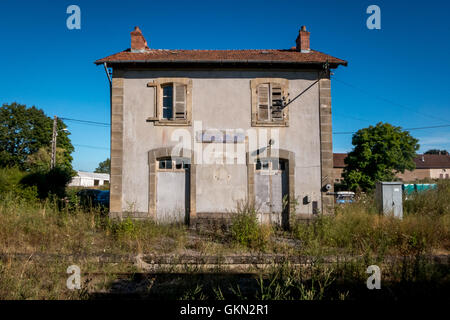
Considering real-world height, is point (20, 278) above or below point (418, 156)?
below

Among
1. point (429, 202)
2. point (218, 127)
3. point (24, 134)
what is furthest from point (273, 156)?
point (24, 134)

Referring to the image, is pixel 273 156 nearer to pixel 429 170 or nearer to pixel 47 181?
pixel 47 181

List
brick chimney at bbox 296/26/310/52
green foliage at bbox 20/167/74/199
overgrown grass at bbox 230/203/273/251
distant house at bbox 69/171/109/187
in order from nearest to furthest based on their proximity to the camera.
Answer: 1. overgrown grass at bbox 230/203/273/251
2. brick chimney at bbox 296/26/310/52
3. green foliage at bbox 20/167/74/199
4. distant house at bbox 69/171/109/187

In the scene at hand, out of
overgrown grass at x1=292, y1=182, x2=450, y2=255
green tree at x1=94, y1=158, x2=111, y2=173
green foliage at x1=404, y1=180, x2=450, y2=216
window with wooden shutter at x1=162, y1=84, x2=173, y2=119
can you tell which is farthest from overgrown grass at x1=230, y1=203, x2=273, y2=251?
green tree at x1=94, y1=158, x2=111, y2=173

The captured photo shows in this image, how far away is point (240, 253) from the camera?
5.82 metres

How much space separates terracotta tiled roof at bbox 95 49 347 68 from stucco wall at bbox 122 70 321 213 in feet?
1.48

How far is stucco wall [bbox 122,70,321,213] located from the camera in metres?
8.63

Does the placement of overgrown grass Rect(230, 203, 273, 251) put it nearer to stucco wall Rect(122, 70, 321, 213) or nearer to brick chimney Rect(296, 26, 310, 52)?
stucco wall Rect(122, 70, 321, 213)

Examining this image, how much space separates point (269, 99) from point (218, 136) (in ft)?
7.71

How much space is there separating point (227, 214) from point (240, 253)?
267 centimetres

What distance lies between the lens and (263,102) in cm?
897

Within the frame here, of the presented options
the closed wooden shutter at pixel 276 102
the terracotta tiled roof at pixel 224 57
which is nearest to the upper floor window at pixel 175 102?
the terracotta tiled roof at pixel 224 57

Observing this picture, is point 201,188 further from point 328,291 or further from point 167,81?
point 328,291
